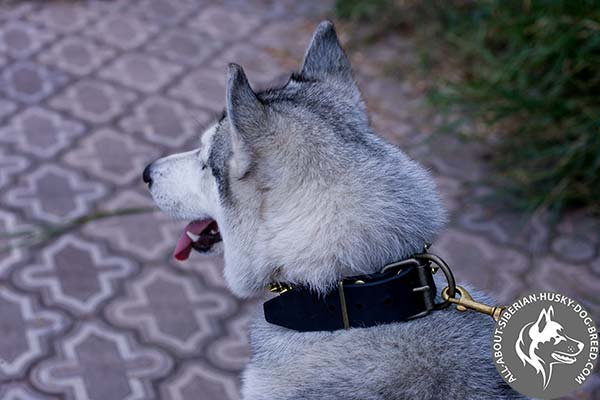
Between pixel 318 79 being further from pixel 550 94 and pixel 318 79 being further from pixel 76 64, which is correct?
pixel 76 64

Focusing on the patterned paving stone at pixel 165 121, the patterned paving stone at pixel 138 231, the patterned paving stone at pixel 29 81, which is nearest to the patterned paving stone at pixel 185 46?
the patterned paving stone at pixel 165 121

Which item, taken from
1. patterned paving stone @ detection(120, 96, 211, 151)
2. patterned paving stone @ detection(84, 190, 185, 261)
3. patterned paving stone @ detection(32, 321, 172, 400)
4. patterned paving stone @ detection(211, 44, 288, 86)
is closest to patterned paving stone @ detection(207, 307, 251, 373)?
patterned paving stone @ detection(32, 321, 172, 400)

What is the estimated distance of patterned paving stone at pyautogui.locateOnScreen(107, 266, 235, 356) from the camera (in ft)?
11.5

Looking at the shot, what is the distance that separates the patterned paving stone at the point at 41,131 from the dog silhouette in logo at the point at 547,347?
10.9 ft

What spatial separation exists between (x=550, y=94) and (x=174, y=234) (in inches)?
90.9

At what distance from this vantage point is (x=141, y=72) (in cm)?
529

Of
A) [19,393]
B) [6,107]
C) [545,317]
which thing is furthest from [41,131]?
[545,317]

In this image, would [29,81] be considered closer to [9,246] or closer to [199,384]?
[9,246]

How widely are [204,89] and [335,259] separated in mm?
3327

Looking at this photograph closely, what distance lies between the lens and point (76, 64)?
531 cm

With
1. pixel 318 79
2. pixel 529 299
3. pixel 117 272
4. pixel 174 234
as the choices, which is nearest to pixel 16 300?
pixel 117 272

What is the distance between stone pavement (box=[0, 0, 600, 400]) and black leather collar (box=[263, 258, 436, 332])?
4.25 feet

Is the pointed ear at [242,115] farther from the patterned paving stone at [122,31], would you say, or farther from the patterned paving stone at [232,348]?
the patterned paving stone at [122,31]

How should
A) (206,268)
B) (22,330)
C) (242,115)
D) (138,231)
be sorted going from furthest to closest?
(138,231), (206,268), (22,330), (242,115)
